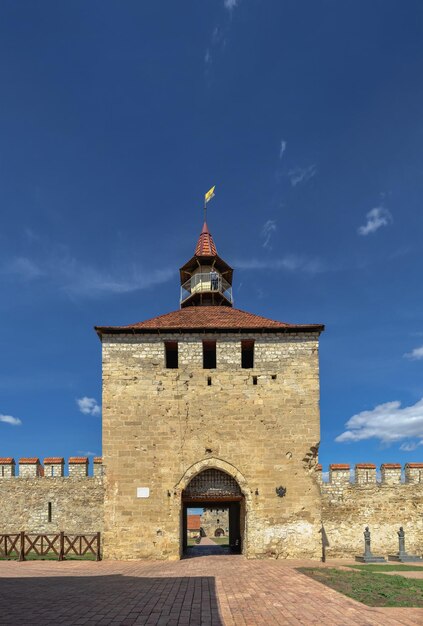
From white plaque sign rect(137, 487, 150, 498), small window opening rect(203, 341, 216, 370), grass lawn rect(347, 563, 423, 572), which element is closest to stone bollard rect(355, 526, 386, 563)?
grass lawn rect(347, 563, 423, 572)

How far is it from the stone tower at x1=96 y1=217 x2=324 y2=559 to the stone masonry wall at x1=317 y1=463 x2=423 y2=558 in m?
2.28

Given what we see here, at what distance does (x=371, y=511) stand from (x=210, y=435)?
22.0ft

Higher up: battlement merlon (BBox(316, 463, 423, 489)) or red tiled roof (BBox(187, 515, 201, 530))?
battlement merlon (BBox(316, 463, 423, 489))

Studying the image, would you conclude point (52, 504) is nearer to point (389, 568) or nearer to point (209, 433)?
point (209, 433)

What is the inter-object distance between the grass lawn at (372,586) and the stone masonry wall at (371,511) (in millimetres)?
4256

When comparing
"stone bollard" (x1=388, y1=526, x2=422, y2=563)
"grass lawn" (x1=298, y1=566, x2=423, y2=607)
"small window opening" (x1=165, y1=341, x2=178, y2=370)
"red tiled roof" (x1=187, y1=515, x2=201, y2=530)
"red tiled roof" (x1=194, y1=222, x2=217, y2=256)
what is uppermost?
"red tiled roof" (x1=194, y1=222, x2=217, y2=256)

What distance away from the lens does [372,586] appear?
9289 mm

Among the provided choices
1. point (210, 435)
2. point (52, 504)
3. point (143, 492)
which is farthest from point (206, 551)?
point (210, 435)

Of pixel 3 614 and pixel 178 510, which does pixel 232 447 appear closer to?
pixel 178 510

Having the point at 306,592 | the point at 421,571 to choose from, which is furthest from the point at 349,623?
the point at 421,571

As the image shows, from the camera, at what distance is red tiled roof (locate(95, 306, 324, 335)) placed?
15.5m

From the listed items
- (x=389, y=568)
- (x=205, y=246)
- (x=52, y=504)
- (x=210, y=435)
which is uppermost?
(x=205, y=246)

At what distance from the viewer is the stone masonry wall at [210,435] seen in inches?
552

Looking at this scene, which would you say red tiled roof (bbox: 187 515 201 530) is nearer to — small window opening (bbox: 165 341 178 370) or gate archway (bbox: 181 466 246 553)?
gate archway (bbox: 181 466 246 553)
